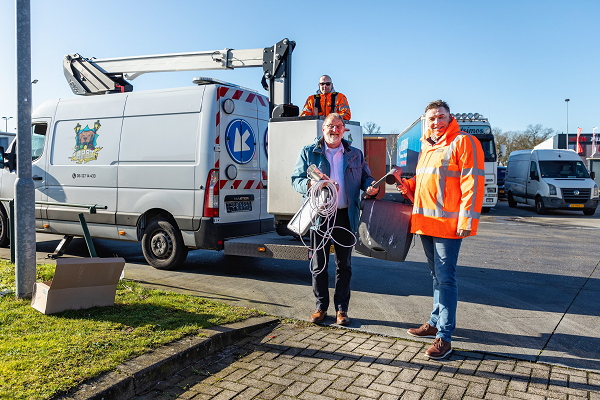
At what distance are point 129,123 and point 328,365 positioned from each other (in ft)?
16.6

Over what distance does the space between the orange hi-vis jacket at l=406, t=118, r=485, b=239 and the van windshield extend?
55.7 ft

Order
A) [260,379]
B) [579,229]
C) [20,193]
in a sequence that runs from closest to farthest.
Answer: [260,379] → [20,193] → [579,229]

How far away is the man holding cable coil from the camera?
4520mm

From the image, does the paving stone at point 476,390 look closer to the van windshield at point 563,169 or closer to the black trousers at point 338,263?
the black trousers at point 338,263

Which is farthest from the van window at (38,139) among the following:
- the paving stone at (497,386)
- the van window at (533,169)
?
the van window at (533,169)

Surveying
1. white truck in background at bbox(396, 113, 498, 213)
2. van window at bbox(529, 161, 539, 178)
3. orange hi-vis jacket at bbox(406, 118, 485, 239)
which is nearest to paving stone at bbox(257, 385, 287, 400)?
orange hi-vis jacket at bbox(406, 118, 485, 239)

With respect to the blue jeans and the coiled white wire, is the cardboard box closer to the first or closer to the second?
the coiled white wire

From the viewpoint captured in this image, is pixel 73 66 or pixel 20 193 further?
pixel 73 66

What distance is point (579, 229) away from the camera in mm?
13195

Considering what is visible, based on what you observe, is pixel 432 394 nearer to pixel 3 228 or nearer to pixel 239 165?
pixel 239 165

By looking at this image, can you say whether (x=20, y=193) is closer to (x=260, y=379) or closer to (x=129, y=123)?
(x=129, y=123)

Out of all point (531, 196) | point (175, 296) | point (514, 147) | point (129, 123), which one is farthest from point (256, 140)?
point (514, 147)

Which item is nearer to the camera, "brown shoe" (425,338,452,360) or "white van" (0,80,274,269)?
"brown shoe" (425,338,452,360)

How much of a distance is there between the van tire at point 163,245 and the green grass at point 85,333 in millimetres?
1468
